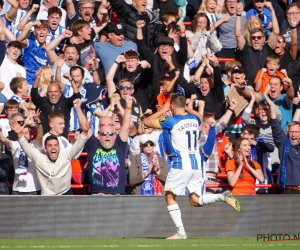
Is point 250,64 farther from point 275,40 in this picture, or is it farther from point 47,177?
point 47,177

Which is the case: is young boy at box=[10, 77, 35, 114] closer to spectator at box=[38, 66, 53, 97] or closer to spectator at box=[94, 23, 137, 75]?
spectator at box=[38, 66, 53, 97]

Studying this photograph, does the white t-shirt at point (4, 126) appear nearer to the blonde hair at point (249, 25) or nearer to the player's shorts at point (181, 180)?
the player's shorts at point (181, 180)

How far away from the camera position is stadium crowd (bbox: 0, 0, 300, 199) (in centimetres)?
1512

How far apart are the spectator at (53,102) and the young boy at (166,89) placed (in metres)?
1.64

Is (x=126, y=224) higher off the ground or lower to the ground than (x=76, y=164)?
lower

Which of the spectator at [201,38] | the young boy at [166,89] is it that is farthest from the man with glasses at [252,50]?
the young boy at [166,89]

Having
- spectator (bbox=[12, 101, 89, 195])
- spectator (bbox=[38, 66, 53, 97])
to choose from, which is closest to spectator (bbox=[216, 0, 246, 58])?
spectator (bbox=[38, 66, 53, 97])

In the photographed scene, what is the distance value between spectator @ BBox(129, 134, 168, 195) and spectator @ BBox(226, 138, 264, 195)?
129 centimetres

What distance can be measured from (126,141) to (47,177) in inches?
59.5

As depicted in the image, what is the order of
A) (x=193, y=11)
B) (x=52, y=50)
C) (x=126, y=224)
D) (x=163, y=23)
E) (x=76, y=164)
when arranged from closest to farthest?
(x=126, y=224) < (x=76, y=164) < (x=52, y=50) < (x=163, y=23) < (x=193, y=11)

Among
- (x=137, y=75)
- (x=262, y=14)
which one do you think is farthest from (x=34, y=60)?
(x=262, y=14)

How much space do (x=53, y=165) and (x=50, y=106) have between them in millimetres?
1798

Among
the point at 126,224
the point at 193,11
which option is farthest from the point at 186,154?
the point at 193,11

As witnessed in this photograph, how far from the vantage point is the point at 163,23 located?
1894 cm
